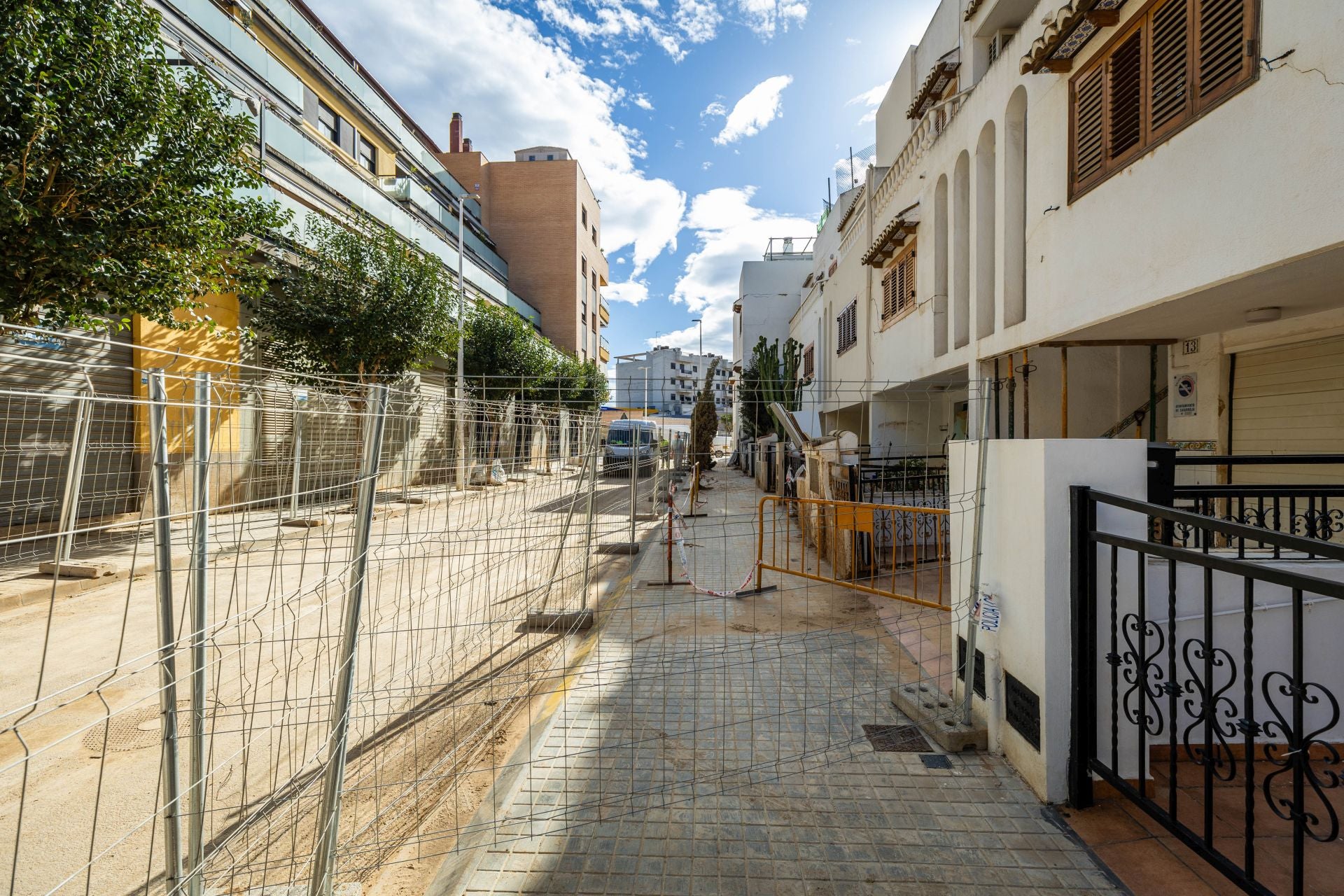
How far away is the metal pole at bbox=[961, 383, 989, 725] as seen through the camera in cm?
372

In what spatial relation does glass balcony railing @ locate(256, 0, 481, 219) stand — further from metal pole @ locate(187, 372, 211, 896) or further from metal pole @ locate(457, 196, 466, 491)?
metal pole @ locate(187, 372, 211, 896)

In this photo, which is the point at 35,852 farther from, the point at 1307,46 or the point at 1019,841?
the point at 1307,46

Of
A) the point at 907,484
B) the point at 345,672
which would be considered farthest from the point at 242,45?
the point at 345,672

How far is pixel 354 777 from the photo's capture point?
3.52 m

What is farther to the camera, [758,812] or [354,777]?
[354,777]

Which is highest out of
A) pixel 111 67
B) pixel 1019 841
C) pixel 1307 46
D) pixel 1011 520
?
pixel 111 67

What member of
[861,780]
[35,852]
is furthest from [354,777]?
[861,780]

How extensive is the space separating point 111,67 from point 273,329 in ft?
22.2

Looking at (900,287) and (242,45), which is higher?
(242,45)

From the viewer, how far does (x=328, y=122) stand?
20.9m

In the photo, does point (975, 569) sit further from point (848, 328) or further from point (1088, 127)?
point (848, 328)

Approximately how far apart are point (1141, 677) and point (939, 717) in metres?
1.41

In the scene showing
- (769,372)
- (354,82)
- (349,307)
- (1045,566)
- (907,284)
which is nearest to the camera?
(1045,566)

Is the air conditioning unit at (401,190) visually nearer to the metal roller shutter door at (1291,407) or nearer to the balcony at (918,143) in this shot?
the balcony at (918,143)
